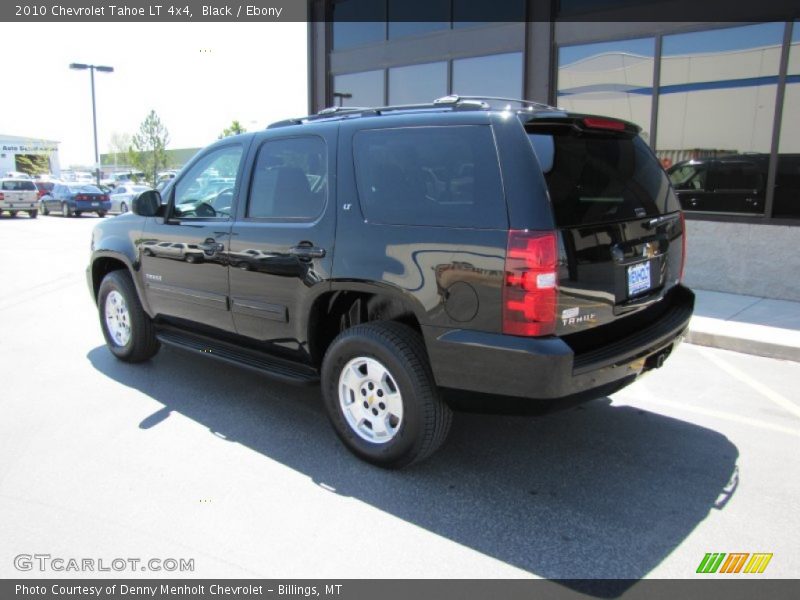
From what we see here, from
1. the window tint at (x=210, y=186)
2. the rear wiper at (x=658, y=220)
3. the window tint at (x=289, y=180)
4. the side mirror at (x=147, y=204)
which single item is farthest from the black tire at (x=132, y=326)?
the rear wiper at (x=658, y=220)

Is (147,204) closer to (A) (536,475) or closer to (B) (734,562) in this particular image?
(A) (536,475)

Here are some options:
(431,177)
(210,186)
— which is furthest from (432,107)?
(210,186)

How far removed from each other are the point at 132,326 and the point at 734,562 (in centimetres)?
462

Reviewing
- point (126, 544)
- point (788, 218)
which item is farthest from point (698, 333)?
point (126, 544)

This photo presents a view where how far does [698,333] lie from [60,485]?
572cm

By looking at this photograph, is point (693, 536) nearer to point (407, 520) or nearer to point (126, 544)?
point (407, 520)

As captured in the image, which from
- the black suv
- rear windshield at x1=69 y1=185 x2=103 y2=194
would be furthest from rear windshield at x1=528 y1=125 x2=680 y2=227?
rear windshield at x1=69 y1=185 x2=103 y2=194

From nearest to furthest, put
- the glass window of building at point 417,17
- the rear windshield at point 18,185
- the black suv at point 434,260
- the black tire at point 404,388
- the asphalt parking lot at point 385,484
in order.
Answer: the asphalt parking lot at point 385,484 → the black suv at point 434,260 → the black tire at point 404,388 → the glass window of building at point 417,17 → the rear windshield at point 18,185

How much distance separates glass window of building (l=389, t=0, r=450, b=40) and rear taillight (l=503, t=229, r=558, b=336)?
9315 millimetres

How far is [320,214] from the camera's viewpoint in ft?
12.5

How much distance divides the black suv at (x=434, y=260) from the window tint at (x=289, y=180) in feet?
0.04

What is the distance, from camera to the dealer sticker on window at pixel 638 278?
11.2 feet

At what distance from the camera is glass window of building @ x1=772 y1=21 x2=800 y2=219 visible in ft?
25.5

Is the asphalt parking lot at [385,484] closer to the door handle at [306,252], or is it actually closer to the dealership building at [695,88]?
the door handle at [306,252]
